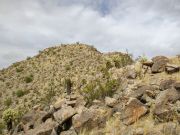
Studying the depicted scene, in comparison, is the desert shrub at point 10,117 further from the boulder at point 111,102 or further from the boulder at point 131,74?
the boulder at point 111,102

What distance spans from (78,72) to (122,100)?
22.8 m

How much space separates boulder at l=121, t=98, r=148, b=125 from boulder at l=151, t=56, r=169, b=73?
3981mm

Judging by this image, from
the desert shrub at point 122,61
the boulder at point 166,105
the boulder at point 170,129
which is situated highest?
the desert shrub at point 122,61

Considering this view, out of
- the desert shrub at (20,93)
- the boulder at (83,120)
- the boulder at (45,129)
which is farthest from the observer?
the desert shrub at (20,93)

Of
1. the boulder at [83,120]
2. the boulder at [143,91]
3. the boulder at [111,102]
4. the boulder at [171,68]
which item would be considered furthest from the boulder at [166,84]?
the boulder at [83,120]

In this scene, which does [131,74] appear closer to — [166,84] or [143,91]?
[143,91]

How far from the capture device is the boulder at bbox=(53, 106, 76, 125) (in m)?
19.5

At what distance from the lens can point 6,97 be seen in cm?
4150

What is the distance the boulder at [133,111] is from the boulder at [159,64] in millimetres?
3981

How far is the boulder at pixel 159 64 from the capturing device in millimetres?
21047

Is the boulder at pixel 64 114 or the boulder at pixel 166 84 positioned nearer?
the boulder at pixel 166 84

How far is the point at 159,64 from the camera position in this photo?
2123 centimetres

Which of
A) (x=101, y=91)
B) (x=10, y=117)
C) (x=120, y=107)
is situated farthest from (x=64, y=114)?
(x=10, y=117)

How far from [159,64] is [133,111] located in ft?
15.7
